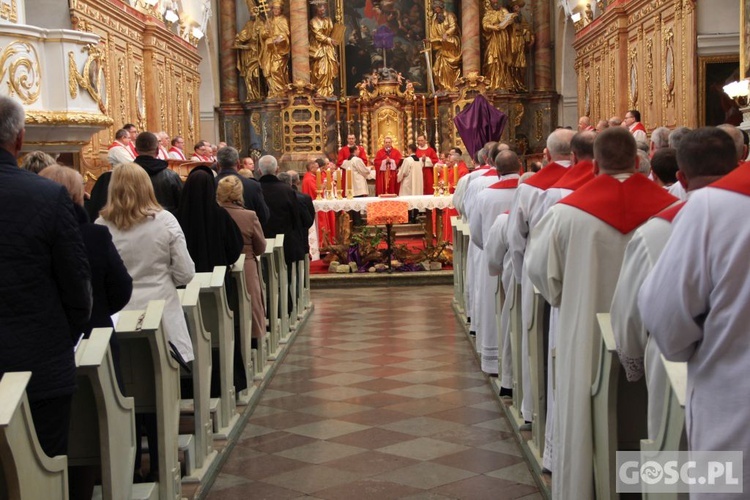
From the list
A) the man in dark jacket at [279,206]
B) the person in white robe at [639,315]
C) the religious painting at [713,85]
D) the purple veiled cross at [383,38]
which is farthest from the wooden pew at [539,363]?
the purple veiled cross at [383,38]

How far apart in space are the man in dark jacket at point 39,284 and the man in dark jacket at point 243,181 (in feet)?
14.2

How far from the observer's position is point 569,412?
415 centimetres

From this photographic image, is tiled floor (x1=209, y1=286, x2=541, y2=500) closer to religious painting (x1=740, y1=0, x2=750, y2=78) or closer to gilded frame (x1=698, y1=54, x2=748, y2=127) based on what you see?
religious painting (x1=740, y1=0, x2=750, y2=78)

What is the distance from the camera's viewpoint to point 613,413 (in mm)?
3746

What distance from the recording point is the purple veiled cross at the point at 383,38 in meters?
24.3

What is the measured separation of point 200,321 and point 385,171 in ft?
45.3

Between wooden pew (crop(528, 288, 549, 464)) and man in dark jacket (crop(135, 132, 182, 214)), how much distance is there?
9.98ft

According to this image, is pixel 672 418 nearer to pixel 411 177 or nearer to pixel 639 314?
pixel 639 314

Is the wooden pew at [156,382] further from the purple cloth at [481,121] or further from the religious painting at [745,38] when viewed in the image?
the purple cloth at [481,121]

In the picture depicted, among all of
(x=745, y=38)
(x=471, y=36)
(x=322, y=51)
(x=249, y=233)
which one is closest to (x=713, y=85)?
(x=745, y=38)

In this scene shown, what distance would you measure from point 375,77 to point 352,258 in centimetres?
996

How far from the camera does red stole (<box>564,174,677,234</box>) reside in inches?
162

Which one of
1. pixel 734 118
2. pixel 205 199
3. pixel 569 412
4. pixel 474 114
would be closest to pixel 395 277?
pixel 474 114

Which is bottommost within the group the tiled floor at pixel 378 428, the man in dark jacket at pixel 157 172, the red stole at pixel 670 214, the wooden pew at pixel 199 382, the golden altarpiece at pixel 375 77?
the tiled floor at pixel 378 428
